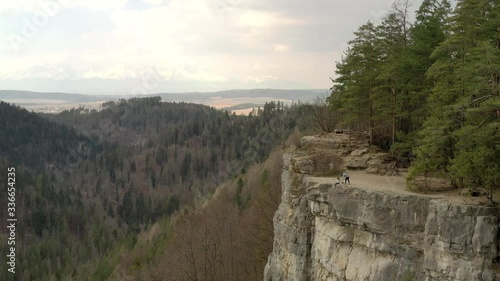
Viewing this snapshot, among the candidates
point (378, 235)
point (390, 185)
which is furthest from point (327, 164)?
point (378, 235)

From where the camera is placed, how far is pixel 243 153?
19638 cm

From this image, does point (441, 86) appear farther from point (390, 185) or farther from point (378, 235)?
point (378, 235)

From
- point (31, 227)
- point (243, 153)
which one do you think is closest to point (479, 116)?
point (31, 227)

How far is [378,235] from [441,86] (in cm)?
761

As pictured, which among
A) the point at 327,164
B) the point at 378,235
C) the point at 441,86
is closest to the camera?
the point at 378,235

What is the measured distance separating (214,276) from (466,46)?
34.0 meters

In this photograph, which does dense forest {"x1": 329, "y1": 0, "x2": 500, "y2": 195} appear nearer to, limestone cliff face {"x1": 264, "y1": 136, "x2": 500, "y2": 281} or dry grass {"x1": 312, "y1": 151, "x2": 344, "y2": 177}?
limestone cliff face {"x1": 264, "y1": 136, "x2": 500, "y2": 281}

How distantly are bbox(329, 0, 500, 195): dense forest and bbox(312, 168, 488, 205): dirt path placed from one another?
0.62m

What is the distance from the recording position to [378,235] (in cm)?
1972

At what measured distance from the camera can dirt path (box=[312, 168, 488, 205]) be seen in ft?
57.2

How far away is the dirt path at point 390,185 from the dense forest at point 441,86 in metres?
0.62

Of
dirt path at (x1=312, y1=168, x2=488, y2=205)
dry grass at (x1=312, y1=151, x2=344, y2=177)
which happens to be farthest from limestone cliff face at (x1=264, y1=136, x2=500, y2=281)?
dry grass at (x1=312, y1=151, x2=344, y2=177)

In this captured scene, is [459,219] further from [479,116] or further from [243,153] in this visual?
[243,153]

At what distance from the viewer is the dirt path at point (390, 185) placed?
17444mm
